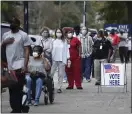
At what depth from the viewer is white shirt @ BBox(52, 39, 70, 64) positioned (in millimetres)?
14422

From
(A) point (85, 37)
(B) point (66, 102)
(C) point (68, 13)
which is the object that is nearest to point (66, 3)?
(C) point (68, 13)

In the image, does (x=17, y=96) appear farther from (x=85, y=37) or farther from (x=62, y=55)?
(x=85, y=37)

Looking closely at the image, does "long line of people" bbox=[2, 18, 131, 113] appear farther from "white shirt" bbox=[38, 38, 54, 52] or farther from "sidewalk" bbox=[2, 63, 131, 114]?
"sidewalk" bbox=[2, 63, 131, 114]

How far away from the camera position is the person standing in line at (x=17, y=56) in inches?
380

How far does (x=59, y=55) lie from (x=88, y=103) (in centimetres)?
270

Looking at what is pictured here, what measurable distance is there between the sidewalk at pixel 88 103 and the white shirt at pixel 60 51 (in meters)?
0.95

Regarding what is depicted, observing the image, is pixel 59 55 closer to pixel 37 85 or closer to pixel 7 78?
pixel 37 85

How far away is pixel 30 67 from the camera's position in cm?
1189

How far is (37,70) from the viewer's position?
11.8 m

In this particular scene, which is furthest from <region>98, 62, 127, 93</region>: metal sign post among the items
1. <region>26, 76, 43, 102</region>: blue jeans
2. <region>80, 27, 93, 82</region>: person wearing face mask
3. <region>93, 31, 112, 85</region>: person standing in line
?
<region>26, 76, 43, 102</region>: blue jeans

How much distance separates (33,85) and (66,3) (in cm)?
6677

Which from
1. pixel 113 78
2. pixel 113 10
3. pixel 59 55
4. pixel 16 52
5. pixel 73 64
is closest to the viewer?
pixel 16 52

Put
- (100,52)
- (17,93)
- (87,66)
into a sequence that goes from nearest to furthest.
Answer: (17,93) < (100,52) < (87,66)

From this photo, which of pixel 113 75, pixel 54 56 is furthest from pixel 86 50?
pixel 54 56
